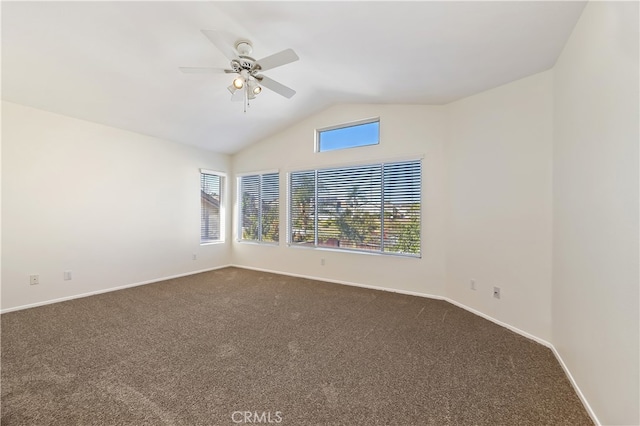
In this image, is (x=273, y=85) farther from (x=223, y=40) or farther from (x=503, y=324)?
(x=503, y=324)

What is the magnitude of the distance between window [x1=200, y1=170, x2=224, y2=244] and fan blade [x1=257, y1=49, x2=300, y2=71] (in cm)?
359

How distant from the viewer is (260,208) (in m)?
5.57

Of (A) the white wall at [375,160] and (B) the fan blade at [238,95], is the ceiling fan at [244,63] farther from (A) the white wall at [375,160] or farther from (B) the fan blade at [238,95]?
(A) the white wall at [375,160]

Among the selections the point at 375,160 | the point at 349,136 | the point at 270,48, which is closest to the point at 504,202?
the point at 375,160

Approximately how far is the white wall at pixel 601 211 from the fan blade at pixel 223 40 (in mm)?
2572

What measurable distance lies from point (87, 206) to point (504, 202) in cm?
573

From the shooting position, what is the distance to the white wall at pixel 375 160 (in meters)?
3.66

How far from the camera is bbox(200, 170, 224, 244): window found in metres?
5.40

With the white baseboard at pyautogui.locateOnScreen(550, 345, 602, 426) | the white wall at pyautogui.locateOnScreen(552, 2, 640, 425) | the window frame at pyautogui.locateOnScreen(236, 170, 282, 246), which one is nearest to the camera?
the white wall at pyautogui.locateOnScreen(552, 2, 640, 425)

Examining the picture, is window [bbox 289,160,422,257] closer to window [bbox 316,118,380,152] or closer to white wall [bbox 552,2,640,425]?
window [bbox 316,118,380,152]

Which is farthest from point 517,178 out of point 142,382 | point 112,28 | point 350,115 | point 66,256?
point 66,256

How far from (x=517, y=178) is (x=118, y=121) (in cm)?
553

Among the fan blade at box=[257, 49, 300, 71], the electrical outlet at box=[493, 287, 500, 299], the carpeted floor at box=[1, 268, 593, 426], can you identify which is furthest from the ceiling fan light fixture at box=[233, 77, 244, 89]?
the electrical outlet at box=[493, 287, 500, 299]

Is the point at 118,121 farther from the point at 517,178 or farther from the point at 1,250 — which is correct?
the point at 517,178
